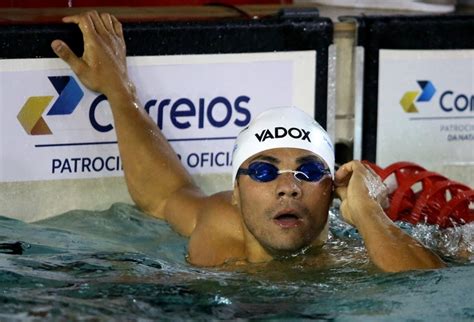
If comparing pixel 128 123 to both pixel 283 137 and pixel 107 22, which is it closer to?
pixel 107 22

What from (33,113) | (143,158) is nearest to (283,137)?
(143,158)

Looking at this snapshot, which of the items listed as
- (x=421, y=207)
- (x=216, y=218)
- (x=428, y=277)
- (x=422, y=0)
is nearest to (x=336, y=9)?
(x=422, y=0)

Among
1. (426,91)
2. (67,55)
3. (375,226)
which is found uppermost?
(67,55)

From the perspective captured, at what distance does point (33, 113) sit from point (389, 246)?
135 cm

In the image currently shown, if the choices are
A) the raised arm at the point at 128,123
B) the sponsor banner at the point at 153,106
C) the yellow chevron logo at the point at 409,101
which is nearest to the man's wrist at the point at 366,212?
the raised arm at the point at 128,123

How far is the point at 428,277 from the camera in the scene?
3262 millimetres

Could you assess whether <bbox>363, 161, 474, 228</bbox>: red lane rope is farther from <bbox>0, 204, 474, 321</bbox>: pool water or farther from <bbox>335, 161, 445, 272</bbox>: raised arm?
<bbox>335, 161, 445, 272</bbox>: raised arm

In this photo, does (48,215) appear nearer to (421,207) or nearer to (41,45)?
(41,45)

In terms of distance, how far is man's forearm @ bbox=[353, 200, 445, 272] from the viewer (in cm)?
331

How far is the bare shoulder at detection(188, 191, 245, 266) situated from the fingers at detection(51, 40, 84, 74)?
0.66 metres

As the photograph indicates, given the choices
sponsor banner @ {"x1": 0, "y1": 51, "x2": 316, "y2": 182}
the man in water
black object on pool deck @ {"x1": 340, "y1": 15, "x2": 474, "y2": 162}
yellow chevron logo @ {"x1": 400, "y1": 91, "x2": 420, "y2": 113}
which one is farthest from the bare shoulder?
yellow chevron logo @ {"x1": 400, "y1": 91, "x2": 420, "y2": 113}

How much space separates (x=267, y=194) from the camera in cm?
339

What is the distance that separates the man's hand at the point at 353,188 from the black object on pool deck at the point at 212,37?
33.6 inches

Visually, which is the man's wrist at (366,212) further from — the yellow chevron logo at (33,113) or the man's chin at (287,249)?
the yellow chevron logo at (33,113)
